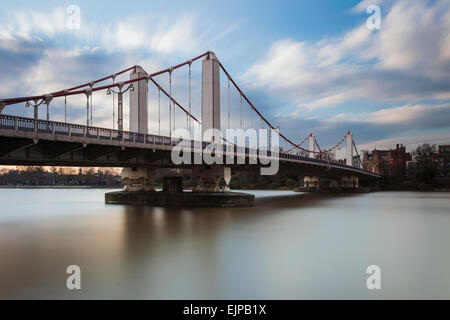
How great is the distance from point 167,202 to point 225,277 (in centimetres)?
2934

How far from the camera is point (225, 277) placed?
10430 millimetres

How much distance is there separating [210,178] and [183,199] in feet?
11.4

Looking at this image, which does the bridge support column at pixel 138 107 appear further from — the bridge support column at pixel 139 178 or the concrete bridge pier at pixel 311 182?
the concrete bridge pier at pixel 311 182

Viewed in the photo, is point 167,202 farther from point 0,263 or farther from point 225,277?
point 225,277

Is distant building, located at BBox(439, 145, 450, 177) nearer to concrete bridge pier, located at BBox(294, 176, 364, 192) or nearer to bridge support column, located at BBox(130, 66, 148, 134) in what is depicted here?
concrete bridge pier, located at BBox(294, 176, 364, 192)

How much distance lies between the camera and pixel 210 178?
3784cm

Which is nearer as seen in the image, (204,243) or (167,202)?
(204,243)

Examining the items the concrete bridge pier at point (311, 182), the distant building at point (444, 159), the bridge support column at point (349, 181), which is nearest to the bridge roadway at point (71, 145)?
the concrete bridge pier at point (311, 182)

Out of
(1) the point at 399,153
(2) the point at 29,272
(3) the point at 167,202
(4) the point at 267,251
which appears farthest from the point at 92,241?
(1) the point at 399,153

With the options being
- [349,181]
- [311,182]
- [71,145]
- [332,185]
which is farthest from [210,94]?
[349,181]

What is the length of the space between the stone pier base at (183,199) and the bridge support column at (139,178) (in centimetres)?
108

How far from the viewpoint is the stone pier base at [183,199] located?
35.9m

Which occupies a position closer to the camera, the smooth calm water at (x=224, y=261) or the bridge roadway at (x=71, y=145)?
the smooth calm water at (x=224, y=261)
